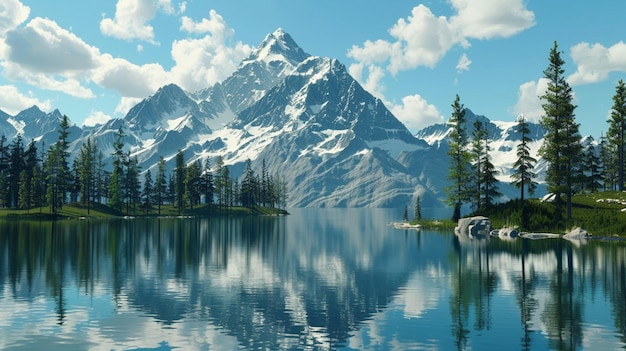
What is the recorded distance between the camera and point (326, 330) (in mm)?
26016

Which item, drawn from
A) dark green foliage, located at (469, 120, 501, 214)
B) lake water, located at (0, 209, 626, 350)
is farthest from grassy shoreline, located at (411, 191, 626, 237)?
lake water, located at (0, 209, 626, 350)

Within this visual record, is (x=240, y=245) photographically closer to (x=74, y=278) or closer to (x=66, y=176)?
(x=74, y=278)

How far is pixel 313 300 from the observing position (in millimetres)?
33844

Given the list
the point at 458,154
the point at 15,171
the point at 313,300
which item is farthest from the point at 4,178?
the point at 313,300

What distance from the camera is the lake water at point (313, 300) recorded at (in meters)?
24.1

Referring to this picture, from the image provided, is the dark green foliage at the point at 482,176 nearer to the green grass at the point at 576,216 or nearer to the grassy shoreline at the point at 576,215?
the grassy shoreline at the point at 576,215

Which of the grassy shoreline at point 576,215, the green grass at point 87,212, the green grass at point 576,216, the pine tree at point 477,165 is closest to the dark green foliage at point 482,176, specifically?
the pine tree at point 477,165

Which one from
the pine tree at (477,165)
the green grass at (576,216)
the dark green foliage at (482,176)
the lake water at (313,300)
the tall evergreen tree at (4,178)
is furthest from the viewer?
the tall evergreen tree at (4,178)

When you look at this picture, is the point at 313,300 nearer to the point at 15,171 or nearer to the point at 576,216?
the point at 576,216

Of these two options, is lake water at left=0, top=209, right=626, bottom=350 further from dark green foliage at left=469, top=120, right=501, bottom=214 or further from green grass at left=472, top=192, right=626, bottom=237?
dark green foliage at left=469, top=120, right=501, bottom=214

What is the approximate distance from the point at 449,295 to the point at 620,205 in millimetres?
59648

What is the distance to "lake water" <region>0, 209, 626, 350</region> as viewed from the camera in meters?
24.1

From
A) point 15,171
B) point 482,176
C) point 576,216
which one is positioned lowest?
point 576,216

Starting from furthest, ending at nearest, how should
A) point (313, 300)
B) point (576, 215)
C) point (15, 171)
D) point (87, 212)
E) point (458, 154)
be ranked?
1. point (15, 171)
2. point (87, 212)
3. point (458, 154)
4. point (576, 215)
5. point (313, 300)
